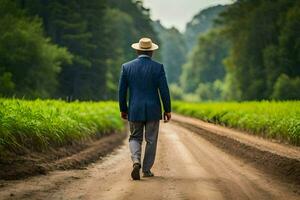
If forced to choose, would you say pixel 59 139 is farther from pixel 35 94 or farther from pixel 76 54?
pixel 76 54

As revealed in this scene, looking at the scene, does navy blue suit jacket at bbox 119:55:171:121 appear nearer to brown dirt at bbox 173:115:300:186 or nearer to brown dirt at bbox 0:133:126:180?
brown dirt at bbox 0:133:126:180

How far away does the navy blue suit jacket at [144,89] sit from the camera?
8.85 m

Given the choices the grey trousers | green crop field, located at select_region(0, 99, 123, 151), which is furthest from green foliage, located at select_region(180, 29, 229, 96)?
the grey trousers

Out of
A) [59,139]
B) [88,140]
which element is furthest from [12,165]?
[88,140]

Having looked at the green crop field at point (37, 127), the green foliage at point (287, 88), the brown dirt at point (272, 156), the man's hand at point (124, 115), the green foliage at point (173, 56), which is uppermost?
the green foliage at point (173, 56)

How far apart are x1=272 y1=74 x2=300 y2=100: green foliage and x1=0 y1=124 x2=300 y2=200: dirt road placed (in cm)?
3672

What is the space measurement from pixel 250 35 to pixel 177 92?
60589 mm

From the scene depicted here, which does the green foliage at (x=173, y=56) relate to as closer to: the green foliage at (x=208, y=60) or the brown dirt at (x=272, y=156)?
the green foliage at (x=208, y=60)

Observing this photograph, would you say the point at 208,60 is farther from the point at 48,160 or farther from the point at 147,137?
the point at 147,137

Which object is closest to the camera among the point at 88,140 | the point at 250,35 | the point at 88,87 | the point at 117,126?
the point at 88,140

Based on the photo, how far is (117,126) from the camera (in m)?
23.7

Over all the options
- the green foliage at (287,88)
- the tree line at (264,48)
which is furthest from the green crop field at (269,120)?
the tree line at (264,48)

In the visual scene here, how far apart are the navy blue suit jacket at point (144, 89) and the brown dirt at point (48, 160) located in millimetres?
1802

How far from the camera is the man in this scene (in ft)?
29.0
